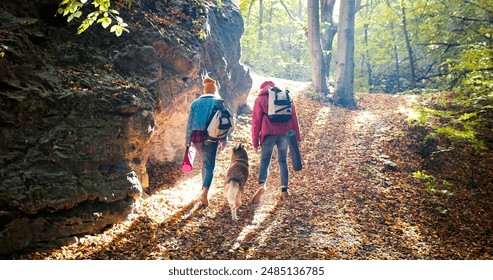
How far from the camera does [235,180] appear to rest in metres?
4.43

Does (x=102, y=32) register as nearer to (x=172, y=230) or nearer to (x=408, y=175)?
(x=172, y=230)

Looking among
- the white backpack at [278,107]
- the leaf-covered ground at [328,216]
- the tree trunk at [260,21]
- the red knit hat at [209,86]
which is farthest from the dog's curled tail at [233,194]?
the tree trunk at [260,21]

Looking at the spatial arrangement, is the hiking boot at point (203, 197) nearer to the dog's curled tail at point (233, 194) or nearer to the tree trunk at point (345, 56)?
the dog's curled tail at point (233, 194)

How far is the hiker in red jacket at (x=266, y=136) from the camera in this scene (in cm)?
498

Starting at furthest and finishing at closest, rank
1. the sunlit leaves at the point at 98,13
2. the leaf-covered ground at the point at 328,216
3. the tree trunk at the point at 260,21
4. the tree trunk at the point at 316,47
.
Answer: the tree trunk at the point at 260,21 → the tree trunk at the point at 316,47 → the leaf-covered ground at the point at 328,216 → the sunlit leaves at the point at 98,13

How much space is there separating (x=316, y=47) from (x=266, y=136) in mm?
8007

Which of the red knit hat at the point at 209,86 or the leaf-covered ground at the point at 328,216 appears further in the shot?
the red knit hat at the point at 209,86

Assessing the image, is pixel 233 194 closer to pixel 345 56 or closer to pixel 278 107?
pixel 278 107

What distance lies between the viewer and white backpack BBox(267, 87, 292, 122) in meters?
4.92

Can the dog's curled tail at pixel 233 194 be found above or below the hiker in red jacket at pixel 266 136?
below

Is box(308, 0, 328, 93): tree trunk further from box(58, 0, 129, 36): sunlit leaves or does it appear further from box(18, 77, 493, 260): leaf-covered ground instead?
box(58, 0, 129, 36): sunlit leaves

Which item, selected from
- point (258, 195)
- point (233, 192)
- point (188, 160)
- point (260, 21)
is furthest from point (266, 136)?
point (260, 21)

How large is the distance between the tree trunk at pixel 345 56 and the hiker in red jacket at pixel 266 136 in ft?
22.4

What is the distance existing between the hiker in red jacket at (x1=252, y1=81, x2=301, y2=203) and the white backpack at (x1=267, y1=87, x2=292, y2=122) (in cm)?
8
